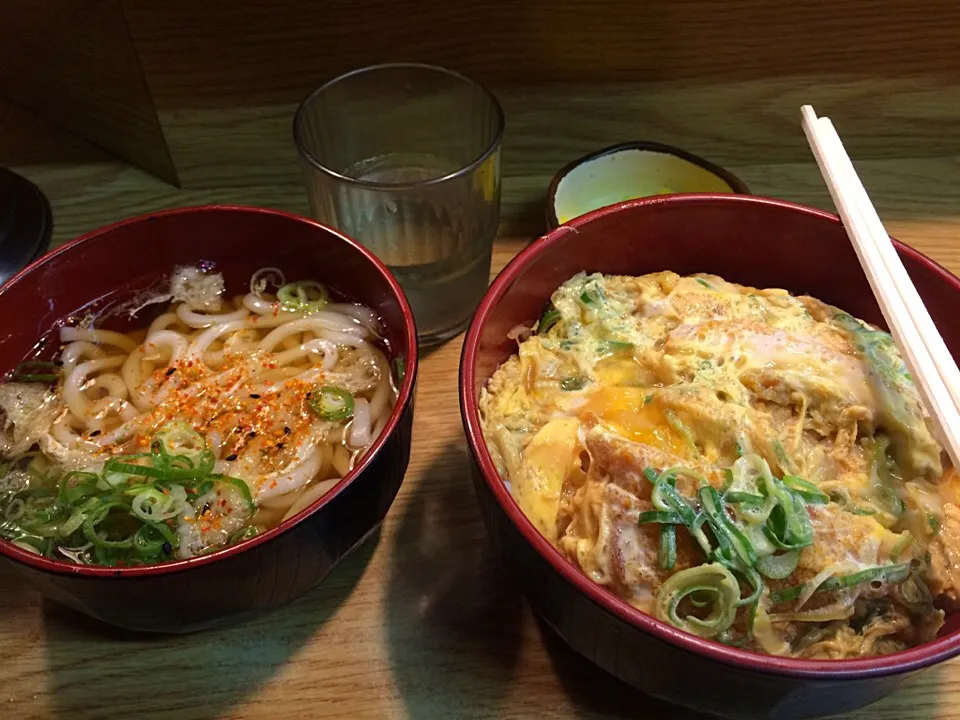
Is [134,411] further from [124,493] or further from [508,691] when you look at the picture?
[508,691]

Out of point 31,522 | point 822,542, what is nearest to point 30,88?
point 31,522

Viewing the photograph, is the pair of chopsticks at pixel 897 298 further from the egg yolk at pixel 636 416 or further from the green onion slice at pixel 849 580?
the egg yolk at pixel 636 416

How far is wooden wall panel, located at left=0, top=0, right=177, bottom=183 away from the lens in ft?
5.18

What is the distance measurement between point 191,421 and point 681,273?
807mm

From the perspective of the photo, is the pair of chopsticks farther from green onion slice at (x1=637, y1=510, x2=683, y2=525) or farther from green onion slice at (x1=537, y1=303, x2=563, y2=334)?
green onion slice at (x1=537, y1=303, x2=563, y2=334)

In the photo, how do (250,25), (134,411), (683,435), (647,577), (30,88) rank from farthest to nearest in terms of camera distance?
1. (30,88)
2. (250,25)
3. (134,411)
4. (683,435)
5. (647,577)

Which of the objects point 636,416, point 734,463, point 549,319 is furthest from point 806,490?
point 549,319

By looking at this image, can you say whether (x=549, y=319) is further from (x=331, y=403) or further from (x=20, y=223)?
(x=20, y=223)

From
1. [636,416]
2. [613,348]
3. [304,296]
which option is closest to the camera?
[636,416]

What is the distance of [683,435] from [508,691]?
0.42 m

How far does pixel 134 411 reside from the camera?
→ 4.12ft

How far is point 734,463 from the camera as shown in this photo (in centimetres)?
99

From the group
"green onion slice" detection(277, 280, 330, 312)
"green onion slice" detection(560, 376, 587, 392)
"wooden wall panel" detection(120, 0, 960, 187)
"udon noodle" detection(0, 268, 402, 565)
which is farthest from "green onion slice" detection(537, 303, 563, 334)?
"wooden wall panel" detection(120, 0, 960, 187)

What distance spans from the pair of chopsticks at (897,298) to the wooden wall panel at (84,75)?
128cm
